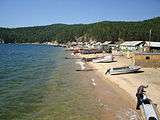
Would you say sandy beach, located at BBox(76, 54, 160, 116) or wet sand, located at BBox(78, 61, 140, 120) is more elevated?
sandy beach, located at BBox(76, 54, 160, 116)

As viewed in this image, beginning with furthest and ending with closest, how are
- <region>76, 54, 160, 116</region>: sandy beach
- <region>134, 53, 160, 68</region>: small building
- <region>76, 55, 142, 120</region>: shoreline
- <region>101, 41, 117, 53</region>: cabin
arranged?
<region>101, 41, 117, 53</region>: cabin < <region>134, 53, 160, 68</region>: small building < <region>76, 54, 160, 116</region>: sandy beach < <region>76, 55, 142, 120</region>: shoreline

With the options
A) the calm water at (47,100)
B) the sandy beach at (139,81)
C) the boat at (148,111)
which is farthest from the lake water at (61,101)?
the sandy beach at (139,81)

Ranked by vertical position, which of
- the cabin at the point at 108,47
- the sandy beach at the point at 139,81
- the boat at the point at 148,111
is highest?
the boat at the point at 148,111

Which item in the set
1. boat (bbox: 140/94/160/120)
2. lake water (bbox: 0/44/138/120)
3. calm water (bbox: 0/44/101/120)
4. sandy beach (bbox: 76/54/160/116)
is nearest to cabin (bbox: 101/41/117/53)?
sandy beach (bbox: 76/54/160/116)

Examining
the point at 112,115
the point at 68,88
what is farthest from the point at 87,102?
the point at 68,88

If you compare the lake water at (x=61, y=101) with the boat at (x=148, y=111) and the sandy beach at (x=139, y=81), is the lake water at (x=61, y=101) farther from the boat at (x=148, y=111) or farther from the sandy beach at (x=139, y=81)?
the sandy beach at (x=139, y=81)

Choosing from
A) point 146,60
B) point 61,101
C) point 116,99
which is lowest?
point 116,99

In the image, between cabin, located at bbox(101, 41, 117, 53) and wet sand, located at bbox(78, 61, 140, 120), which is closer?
wet sand, located at bbox(78, 61, 140, 120)

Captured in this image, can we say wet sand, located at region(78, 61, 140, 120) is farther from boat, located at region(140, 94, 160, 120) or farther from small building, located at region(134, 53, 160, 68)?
small building, located at region(134, 53, 160, 68)

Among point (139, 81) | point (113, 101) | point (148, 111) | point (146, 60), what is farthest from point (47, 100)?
point (146, 60)

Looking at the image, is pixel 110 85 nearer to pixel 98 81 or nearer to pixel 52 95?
pixel 98 81

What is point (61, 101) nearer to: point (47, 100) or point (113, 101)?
point (47, 100)

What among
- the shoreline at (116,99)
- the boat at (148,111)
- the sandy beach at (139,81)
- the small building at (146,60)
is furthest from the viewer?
the small building at (146,60)

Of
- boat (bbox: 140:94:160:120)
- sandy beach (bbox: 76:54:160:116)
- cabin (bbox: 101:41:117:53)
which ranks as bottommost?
cabin (bbox: 101:41:117:53)
